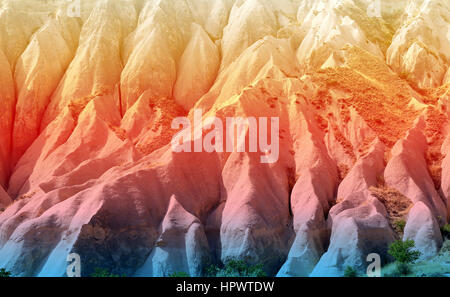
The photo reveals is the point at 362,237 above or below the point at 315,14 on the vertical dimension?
below

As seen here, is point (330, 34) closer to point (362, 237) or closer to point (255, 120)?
point (255, 120)

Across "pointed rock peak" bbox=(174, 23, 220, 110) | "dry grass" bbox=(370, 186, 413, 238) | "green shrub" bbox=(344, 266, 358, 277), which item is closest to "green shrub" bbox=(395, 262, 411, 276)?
"green shrub" bbox=(344, 266, 358, 277)

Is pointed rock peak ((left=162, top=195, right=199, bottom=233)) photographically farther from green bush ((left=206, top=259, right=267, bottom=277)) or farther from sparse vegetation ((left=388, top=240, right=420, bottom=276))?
sparse vegetation ((left=388, top=240, right=420, bottom=276))

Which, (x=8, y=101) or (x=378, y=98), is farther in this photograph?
(x=8, y=101)

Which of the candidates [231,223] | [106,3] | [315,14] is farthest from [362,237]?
[106,3]

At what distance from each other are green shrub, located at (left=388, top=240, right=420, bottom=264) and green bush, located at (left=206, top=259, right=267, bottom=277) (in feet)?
15.1

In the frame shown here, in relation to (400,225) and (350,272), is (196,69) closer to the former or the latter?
(400,225)

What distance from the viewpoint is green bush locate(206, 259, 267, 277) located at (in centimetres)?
2045

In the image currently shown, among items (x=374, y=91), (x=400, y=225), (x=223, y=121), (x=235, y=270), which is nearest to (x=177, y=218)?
(x=235, y=270)

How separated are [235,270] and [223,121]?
7.93 meters

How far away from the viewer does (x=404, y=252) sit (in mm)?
20328

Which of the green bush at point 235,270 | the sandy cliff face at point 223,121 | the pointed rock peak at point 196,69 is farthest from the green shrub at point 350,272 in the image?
the pointed rock peak at point 196,69

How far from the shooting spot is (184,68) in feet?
106

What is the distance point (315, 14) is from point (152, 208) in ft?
59.8
